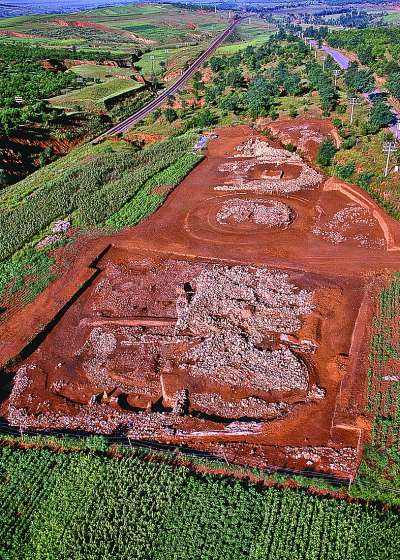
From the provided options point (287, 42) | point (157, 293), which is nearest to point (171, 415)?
point (157, 293)

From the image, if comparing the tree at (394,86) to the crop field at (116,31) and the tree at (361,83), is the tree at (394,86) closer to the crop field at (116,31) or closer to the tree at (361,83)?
the tree at (361,83)

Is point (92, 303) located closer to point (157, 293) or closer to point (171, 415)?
point (157, 293)

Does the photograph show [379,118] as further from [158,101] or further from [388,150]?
[158,101]

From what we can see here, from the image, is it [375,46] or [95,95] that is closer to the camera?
[95,95]

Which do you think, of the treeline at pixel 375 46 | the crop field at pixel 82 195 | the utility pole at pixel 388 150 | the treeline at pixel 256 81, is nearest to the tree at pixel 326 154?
the utility pole at pixel 388 150

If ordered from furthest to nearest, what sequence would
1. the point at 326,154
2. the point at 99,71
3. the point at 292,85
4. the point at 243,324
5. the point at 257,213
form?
the point at 99,71 < the point at 292,85 < the point at 326,154 < the point at 257,213 < the point at 243,324

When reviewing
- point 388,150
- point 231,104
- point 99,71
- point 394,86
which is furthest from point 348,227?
point 99,71

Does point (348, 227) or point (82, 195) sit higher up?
point (82, 195)
